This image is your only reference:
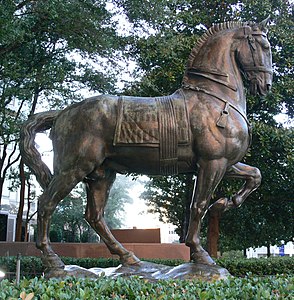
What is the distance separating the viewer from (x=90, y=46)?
13.0 meters

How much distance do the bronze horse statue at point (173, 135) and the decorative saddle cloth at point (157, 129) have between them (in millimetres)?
13

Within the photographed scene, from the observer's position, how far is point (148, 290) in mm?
4273

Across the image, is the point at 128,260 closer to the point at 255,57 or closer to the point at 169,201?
the point at 255,57

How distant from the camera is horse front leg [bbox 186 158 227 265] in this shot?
6.01 meters

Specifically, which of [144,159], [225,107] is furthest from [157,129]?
[225,107]

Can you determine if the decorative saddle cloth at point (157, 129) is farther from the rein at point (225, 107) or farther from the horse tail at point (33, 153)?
the horse tail at point (33, 153)

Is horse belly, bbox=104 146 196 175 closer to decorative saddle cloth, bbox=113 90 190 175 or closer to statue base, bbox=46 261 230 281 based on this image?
decorative saddle cloth, bbox=113 90 190 175

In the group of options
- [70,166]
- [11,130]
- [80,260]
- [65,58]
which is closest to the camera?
[70,166]

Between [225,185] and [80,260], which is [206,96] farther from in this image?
[225,185]

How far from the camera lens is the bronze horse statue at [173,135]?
6.07m

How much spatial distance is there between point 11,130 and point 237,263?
791 centimetres

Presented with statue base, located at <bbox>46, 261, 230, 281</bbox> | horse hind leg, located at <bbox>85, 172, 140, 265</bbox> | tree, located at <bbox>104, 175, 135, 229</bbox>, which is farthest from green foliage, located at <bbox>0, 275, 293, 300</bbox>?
tree, located at <bbox>104, 175, 135, 229</bbox>

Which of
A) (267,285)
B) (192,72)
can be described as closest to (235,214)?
(192,72)

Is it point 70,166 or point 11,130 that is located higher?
point 11,130
